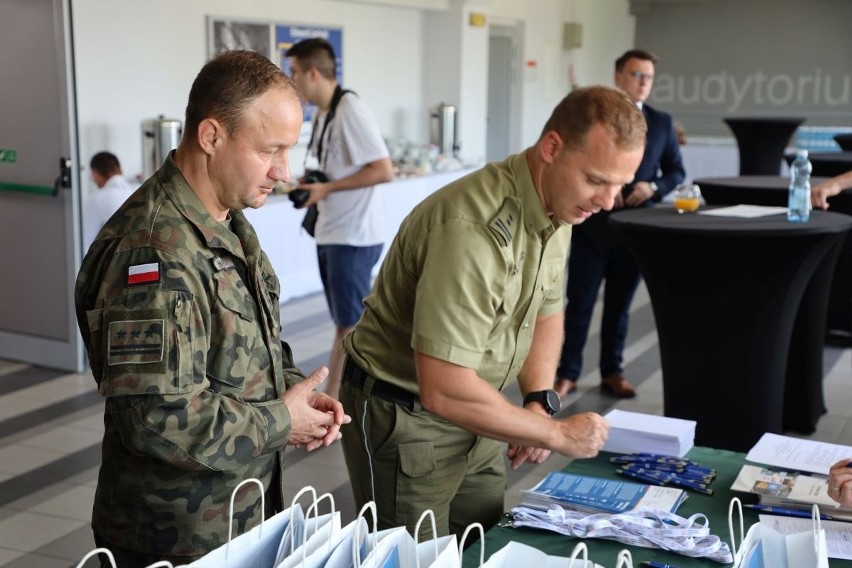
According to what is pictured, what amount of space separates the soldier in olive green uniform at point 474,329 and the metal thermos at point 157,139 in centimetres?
436

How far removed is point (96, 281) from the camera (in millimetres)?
1660

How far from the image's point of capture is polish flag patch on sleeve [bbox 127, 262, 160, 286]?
62.7 inches

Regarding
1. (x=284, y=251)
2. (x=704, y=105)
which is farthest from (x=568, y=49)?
(x=284, y=251)

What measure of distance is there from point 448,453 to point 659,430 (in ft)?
1.98

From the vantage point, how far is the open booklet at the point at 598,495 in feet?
7.05

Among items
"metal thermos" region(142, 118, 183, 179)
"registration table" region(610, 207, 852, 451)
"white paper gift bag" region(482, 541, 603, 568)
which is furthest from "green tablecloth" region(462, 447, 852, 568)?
"metal thermos" region(142, 118, 183, 179)

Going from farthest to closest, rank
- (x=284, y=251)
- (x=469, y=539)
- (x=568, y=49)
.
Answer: (x=568, y=49) → (x=284, y=251) → (x=469, y=539)

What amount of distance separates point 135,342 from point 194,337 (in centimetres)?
9

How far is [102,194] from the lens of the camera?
19.4 ft

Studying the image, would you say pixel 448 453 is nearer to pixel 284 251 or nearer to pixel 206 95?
pixel 206 95

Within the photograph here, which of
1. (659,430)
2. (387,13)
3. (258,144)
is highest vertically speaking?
(387,13)

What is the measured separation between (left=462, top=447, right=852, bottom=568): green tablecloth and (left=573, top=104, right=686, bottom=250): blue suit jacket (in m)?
2.67

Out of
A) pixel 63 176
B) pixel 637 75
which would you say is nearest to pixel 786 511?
pixel 637 75

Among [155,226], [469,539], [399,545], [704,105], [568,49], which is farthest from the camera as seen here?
[704,105]
